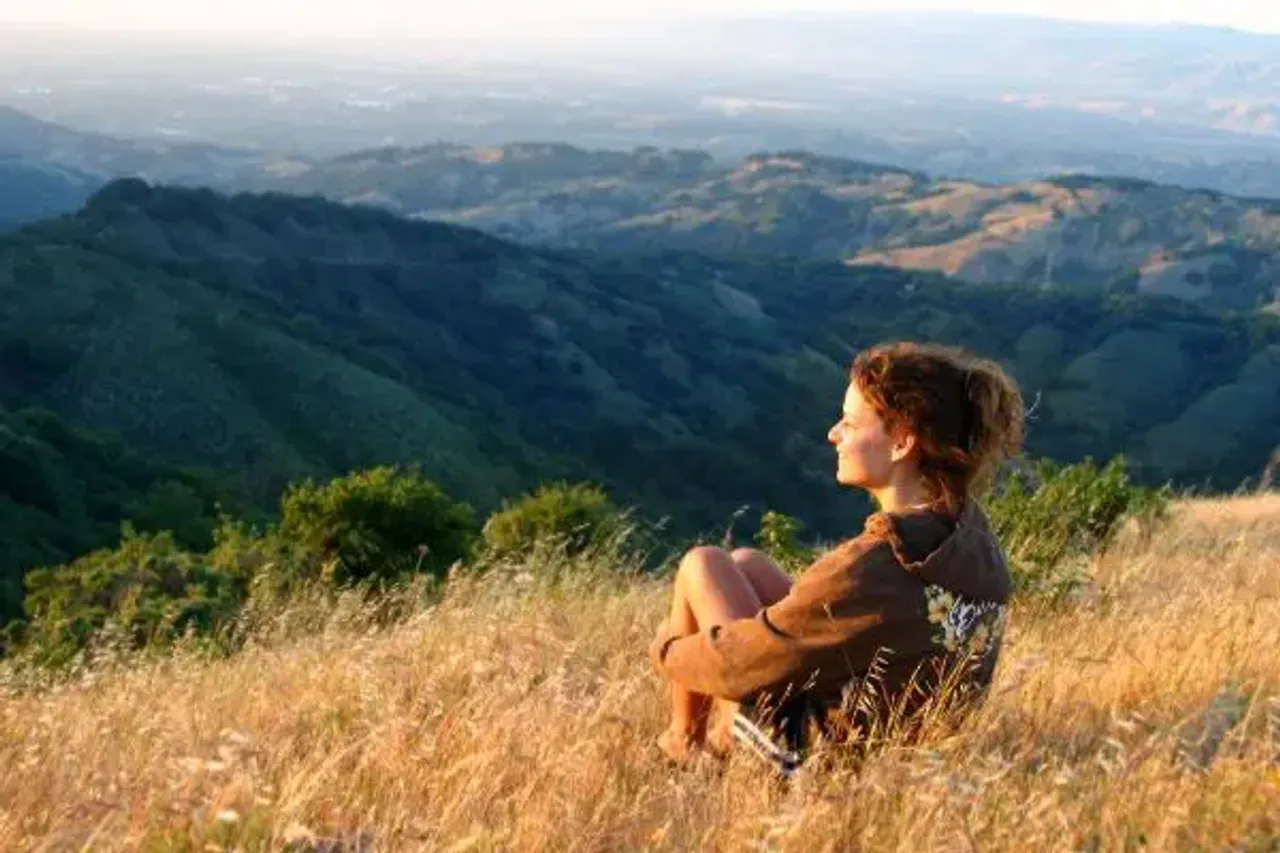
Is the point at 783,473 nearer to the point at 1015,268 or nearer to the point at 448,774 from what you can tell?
the point at 448,774

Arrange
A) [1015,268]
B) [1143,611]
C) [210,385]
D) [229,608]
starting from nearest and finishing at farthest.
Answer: [1143,611] → [229,608] → [210,385] → [1015,268]

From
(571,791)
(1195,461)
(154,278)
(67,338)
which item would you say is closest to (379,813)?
(571,791)

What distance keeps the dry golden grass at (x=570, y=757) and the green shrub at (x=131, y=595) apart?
4.11 m

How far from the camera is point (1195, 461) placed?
8531 cm

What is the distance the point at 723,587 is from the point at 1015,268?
174141mm

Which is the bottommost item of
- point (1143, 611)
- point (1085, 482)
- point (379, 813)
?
point (1085, 482)

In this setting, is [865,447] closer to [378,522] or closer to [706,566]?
[706,566]

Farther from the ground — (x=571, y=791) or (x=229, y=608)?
(x=571, y=791)

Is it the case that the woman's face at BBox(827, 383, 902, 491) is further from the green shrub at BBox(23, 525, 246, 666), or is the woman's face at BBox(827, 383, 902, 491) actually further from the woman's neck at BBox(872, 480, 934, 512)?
the green shrub at BBox(23, 525, 246, 666)

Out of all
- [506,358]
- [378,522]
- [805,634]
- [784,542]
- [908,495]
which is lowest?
[506,358]

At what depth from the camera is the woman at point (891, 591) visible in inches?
119

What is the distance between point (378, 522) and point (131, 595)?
757cm

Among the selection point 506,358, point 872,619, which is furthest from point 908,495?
point 506,358

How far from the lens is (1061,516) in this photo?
770 centimetres
